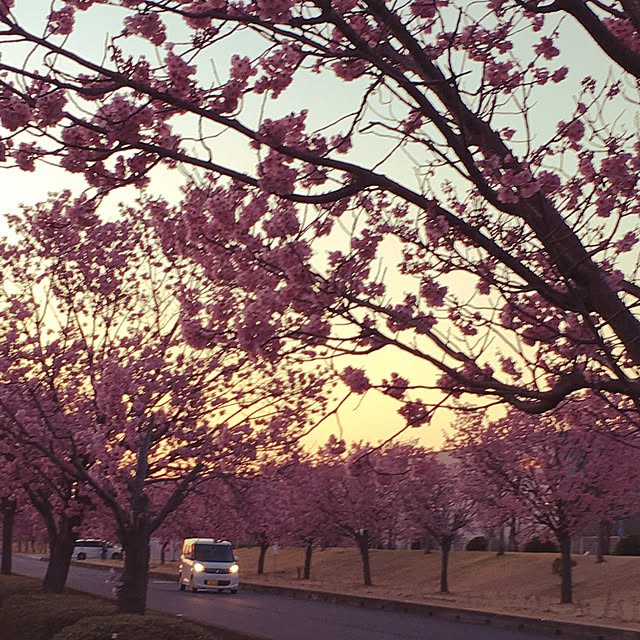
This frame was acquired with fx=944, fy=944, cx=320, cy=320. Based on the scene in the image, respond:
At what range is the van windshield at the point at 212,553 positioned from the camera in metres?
40.2

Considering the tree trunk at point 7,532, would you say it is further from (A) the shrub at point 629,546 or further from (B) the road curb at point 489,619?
(A) the shrub at point 629,546

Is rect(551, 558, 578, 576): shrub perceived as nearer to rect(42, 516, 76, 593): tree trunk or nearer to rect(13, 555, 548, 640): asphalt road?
rect(13, 555, 548, 640): asphalt road

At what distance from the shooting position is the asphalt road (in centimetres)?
2144

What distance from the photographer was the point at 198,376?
1548 centimetres

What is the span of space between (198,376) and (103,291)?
2459 mm

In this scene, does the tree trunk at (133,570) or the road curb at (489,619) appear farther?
the road curb at (489,619)

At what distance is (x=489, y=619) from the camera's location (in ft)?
85.5

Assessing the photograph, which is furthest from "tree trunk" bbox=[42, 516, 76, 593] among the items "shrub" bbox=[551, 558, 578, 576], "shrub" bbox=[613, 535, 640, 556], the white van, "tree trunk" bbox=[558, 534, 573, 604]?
"shrub" bbox=[613, 535, 640, 556]

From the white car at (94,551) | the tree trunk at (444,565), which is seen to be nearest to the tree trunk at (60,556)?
the tree trunk at (444,565)

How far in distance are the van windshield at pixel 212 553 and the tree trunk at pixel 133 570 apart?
91.1ft

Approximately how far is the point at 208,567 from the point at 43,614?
2846 cm

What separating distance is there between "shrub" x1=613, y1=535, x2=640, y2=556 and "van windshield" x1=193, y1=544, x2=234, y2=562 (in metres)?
17.6

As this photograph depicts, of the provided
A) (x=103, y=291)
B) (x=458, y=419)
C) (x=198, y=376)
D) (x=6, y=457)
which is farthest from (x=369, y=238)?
(x=458, y=419)

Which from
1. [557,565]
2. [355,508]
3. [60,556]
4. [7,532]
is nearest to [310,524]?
[355,508]
